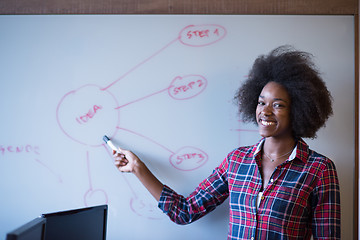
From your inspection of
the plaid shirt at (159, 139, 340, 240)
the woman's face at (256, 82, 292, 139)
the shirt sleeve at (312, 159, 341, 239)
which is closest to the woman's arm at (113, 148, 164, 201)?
the plaid shirt at (159, 139, 340, 240)

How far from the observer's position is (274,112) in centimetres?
120

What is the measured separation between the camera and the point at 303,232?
1145mm

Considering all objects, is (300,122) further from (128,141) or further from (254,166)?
(128,141)

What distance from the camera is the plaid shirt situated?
1115 mm

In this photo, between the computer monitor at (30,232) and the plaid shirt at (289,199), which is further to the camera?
the plaid shirt at (289,199)

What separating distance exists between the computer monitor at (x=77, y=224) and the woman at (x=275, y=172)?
21 centimetres

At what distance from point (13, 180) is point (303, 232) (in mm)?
1136

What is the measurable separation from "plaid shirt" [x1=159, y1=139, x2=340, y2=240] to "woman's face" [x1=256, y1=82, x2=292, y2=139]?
0.25 feet

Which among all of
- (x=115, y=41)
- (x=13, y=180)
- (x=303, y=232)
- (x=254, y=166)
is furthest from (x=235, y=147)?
(x=13, y=180)

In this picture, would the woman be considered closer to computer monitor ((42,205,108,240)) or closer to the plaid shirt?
the plaid shirt

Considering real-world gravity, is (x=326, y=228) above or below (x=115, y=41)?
below

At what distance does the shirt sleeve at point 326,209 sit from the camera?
1113mm

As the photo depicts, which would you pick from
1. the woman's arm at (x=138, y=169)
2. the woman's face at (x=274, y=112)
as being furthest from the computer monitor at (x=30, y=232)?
the woman's face at (x=274, y=112)

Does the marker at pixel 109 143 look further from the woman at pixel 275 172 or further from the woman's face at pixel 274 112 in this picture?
the woman's face at pixel 274 112
